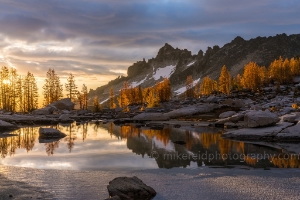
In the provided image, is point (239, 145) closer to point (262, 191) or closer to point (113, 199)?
point (262, 191)

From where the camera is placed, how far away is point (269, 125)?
2872 centimetres

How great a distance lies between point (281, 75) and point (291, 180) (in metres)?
115

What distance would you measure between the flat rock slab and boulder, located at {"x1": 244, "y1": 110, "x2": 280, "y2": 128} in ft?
1.50

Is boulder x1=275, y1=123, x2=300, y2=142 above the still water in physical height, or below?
above

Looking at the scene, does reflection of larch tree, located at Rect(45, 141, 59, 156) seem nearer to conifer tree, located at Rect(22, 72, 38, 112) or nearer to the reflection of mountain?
the reflection of mountain

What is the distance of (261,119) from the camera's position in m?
28.4

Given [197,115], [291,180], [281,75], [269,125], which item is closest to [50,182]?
[291,180]

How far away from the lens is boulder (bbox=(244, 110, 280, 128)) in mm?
28116

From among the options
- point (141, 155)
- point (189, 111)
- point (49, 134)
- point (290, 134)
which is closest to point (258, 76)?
point (189, 111)

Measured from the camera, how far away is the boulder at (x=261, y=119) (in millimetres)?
28116

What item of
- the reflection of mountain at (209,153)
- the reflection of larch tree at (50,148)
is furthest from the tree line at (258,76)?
the reflection of larch tree at (50,148)

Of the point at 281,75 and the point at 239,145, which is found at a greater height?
the point at 281,75

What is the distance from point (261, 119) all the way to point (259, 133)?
1674 mm

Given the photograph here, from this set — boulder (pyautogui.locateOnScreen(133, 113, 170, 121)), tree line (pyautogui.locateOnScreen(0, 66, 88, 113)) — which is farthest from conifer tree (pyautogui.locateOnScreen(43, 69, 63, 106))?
boulder (pyautogui.locateOnScreen(133, 113, 170, 121))
